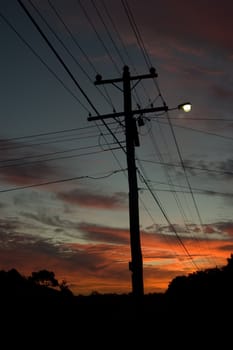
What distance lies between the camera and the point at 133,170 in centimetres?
1691

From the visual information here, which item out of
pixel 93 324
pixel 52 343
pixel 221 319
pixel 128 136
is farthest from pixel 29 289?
pixel 128 136

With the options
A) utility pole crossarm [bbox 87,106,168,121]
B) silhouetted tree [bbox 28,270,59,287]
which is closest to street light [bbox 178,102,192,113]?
utility pole crossarm [bbox 87,106,168,121]

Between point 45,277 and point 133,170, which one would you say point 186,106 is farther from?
point 45,277

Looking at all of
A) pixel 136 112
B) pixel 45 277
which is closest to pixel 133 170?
pixel 136 112

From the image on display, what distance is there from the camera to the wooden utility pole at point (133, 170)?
A: 16078mm

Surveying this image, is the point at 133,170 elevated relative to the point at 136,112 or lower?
lower

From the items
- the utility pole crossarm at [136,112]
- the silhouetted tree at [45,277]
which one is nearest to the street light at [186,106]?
the utility pole crossarm at [136,112]

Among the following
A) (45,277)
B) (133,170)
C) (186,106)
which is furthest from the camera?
(45,277)

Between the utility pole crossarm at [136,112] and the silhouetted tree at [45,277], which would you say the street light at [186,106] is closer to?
the utility pole crossarm at [136,112]

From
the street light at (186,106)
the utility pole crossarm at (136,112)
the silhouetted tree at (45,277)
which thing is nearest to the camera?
the street light at (186,106)

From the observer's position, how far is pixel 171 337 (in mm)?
24297

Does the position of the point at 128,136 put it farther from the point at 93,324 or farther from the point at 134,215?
the point at 93,324

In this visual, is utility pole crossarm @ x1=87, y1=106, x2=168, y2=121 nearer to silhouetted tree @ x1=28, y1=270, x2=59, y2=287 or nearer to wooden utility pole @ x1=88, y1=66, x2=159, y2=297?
wooden utility pole @ x1=88, y1=66, x2=159, y2=297

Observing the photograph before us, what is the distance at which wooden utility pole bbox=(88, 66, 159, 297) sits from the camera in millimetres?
16078
